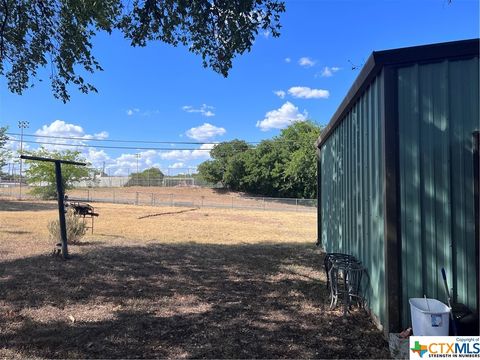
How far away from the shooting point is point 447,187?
11.6ft

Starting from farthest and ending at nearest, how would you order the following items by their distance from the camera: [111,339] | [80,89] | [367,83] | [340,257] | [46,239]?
[46,239]
[80,89]
[340,257]
[367,83]
[111,339]

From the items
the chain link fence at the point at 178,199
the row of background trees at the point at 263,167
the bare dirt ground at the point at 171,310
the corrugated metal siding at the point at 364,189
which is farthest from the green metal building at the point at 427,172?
the row of background trees at the point at 263,167

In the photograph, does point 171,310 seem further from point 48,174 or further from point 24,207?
point 48,174

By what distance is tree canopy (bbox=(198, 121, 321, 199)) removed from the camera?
45.2 m

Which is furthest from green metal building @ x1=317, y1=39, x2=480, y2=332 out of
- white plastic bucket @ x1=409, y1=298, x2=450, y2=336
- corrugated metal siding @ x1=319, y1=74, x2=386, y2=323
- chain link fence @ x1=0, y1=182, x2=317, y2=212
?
chain link fence @ x1=0, y1=182, x2=317, y2=212

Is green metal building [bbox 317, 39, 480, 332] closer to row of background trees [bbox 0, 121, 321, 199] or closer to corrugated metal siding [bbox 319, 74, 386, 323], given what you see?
corrugated metal siding [bbox 319, 74, 386, 323]

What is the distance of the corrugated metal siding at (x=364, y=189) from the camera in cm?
390

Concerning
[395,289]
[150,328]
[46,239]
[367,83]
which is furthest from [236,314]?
[46,239]

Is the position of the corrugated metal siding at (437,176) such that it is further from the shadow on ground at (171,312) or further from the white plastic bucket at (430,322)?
the shadow on ground at (171,312)

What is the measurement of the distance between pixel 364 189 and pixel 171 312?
9.25ft

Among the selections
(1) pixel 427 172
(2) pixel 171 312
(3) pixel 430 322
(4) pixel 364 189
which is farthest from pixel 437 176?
(2) pixel 171 312

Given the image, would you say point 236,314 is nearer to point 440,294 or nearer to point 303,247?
point 440,294

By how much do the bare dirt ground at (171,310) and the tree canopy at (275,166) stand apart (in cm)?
3792

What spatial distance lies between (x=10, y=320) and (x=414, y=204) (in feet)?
14.5
